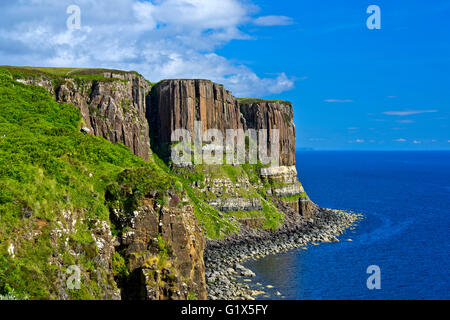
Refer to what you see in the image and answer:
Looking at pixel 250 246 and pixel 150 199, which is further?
pixel 250 246

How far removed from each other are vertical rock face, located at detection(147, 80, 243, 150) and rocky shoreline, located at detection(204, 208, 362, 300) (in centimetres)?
4032

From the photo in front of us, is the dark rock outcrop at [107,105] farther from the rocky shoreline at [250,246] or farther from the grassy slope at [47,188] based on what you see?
the rocky shoreline at [250,246]

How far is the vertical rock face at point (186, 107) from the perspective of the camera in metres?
122

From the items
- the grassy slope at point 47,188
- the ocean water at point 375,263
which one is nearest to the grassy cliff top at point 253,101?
the ocean water at point 375,263

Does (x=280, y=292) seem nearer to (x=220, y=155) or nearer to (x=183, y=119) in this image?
(x=220, y=155)

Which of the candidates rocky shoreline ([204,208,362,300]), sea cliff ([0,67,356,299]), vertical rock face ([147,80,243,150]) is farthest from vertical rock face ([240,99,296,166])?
rocky shoreline ([204,208,362,300])

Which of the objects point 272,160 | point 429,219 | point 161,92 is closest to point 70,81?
point 161,92

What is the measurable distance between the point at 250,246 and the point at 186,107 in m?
50.8

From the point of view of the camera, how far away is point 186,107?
403 ft

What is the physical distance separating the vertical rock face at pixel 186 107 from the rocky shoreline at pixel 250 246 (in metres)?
40.3

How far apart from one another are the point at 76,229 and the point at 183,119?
3597 inches

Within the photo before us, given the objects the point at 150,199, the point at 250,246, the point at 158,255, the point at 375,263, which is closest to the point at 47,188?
the point at 150,199

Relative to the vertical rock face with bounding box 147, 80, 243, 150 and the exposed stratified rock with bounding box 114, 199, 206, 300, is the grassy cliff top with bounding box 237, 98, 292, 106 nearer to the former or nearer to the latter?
the vertical rock face with bounding box 147, 80, 243, 150

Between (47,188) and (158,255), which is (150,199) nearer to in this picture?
(158,255)
